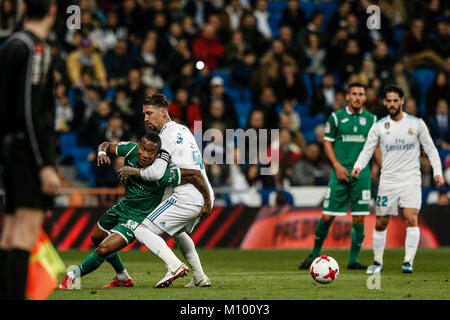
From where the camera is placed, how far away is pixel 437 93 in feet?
69.5

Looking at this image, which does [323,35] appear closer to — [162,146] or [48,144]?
[162,146]

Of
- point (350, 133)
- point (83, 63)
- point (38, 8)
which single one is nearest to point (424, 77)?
Answer: point (83, 63)

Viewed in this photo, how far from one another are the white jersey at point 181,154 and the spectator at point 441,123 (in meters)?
11.7

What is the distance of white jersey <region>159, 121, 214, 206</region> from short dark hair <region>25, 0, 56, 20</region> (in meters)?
3.18

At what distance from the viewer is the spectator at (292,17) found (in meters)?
23.1

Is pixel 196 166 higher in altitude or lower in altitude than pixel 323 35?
lower

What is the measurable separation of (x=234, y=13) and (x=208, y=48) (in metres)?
1.77

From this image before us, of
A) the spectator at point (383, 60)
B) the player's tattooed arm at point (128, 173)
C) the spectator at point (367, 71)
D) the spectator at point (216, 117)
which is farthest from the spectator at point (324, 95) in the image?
the player's tattooed arm at point (128, 173)

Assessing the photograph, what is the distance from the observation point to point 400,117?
476 inches

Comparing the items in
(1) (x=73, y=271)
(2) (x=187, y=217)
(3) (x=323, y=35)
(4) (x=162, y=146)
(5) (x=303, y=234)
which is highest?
(3) (x=323, y=35)

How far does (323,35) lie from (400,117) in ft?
37.2

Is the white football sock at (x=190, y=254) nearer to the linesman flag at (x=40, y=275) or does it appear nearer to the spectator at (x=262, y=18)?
the linesman flag at (x=40, y=275)
